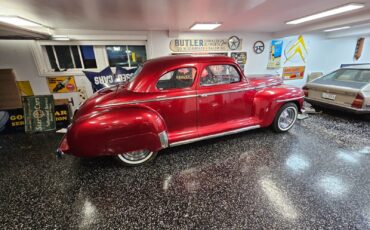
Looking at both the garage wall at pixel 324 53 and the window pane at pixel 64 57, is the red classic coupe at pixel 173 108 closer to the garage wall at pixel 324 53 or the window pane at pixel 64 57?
the window pane at pixel 64 57

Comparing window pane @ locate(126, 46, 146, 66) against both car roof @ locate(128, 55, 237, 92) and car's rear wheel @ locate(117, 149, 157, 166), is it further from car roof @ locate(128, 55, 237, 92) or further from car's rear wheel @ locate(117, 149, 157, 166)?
car's rear wheel @ locate(117, 149, 157, 166)

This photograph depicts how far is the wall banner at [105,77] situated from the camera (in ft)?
12.4

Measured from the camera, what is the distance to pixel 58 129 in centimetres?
353

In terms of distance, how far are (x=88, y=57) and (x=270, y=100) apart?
4.60m

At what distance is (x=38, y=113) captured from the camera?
3436 mm

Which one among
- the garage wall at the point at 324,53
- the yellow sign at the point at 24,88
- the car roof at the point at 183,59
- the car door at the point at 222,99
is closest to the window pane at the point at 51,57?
the yellow sign at the point at 24,88

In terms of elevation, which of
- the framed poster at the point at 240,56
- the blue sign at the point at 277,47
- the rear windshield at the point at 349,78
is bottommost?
the rear windshield at the point at 349,78

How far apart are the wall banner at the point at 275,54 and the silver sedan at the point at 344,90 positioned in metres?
1.75

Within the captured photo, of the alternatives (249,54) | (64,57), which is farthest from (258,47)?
(64,57)

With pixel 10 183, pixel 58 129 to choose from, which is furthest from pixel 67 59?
pixel 10 183

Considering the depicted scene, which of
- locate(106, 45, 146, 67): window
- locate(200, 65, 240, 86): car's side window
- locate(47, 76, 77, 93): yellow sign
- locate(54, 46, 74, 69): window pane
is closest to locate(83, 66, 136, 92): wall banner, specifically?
locate(106, 45, 146, 67): window

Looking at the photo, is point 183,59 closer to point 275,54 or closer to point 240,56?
point 240,56

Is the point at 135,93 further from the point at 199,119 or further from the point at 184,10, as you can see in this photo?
the point at 184,10

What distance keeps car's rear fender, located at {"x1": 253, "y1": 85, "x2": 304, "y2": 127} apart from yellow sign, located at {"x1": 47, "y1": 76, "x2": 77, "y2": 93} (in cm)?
460
